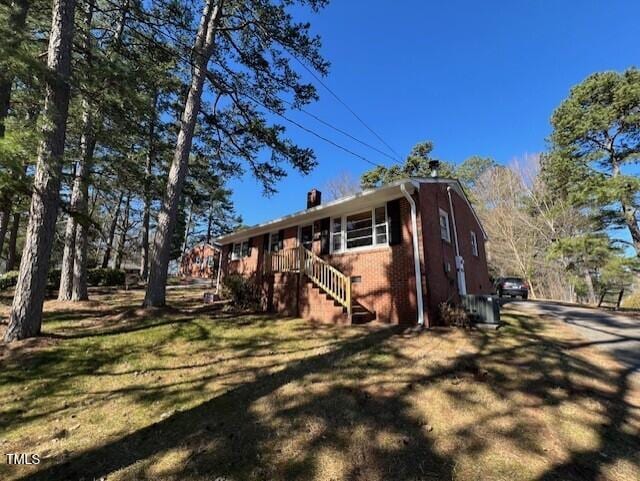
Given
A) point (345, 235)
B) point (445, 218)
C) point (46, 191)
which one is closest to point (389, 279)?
point (345, 235)

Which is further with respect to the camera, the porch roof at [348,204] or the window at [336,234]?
the window at [336,234]

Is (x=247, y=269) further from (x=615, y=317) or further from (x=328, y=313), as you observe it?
(x=615, y=317)

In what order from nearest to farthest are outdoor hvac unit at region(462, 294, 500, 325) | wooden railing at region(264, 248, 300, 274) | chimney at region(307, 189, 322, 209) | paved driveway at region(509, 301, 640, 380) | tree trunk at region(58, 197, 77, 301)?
paved driveway at region(509, 301, 640, 380) < outdoor hvac unit at region(462, 294, 500, 325) < tree trunk at region(58, 197, 77, 301) < wooden railing at region(264, 248, 300, 274) < chimney at region(307, 189, 322, 209)

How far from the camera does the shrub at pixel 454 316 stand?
824cm

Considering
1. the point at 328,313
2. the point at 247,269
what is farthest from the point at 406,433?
the point at 247,269

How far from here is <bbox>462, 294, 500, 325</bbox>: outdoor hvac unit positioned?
8.40 m

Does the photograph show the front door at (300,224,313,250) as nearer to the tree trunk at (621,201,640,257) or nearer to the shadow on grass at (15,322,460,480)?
the shadow on grass at (15,322,460,480)

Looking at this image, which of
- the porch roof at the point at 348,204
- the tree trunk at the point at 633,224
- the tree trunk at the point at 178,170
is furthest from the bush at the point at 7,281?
the tree trunk at the point at 633,224

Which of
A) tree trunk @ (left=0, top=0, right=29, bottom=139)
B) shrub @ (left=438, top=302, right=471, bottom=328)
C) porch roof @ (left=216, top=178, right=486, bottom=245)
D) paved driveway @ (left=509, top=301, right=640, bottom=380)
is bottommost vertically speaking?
paved driveway @ (left=509, top=301, right=640, bottom=380)

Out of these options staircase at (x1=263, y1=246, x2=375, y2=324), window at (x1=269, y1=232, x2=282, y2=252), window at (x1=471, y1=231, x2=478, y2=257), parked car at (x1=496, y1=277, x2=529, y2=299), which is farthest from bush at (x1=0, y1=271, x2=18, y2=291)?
parked car at (x1=496, y1=277, x2=529, y2=299)

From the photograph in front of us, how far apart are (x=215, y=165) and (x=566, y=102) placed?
1895cm

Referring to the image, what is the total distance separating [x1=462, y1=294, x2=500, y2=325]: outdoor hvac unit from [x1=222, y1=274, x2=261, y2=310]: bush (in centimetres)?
711

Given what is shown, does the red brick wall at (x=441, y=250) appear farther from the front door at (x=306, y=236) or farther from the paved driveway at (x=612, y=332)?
the front door at (x=306, y=236)

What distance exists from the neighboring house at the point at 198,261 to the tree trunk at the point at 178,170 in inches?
809
